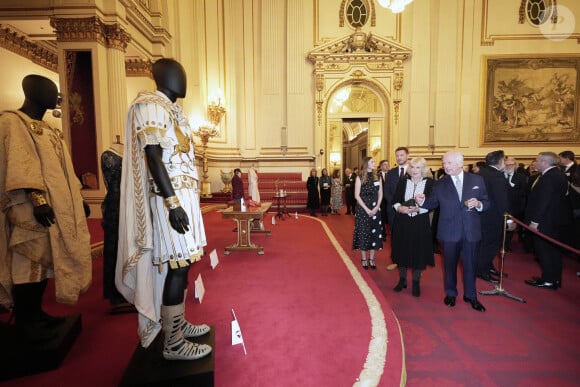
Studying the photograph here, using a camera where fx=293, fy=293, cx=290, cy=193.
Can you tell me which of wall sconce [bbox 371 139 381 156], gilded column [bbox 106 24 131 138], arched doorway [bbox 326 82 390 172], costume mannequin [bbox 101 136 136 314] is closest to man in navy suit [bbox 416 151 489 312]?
costume mannequin [bbox 101 136 136 314]

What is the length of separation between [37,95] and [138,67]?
1003cm

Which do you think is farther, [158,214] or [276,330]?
[276,330]

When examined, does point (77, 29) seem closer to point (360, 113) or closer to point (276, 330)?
point (276, 330)

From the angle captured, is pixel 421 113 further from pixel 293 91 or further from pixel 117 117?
pixel 117 117

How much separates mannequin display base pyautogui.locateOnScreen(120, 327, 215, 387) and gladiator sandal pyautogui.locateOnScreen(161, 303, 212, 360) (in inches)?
1.3

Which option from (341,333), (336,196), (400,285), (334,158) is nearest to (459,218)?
(400,285)

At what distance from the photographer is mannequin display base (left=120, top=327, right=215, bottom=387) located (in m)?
1.63

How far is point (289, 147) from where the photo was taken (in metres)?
13.2

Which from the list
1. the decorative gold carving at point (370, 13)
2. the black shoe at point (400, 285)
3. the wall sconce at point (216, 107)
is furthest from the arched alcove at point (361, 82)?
the black shoe at point (400, 285)

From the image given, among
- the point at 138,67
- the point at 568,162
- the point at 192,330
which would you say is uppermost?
the point at 138,67

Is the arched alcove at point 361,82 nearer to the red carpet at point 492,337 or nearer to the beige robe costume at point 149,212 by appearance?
the red carpet at point 492,337

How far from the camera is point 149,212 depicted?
1.75 m

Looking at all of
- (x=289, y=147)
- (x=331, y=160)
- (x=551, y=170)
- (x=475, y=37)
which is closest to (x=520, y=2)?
(x=475, y=37)

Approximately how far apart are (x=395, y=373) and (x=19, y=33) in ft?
43.3
